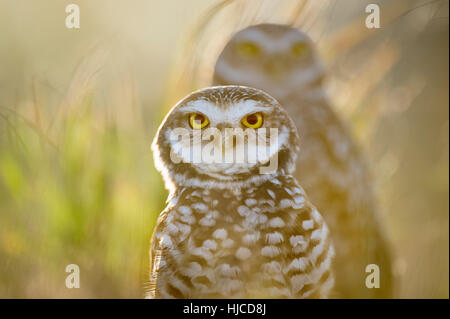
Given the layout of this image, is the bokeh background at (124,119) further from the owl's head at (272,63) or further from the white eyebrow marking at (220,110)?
the white eyebrow marking at (220,110)

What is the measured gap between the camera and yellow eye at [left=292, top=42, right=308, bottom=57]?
1.61 meters

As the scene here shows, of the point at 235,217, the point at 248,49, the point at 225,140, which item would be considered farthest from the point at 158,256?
the point at 248,49

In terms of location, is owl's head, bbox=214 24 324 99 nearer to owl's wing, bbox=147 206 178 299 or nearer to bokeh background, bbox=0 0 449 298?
bokeh background, bbox=0 0 449 298

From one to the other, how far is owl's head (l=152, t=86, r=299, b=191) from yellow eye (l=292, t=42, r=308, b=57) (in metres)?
0.69

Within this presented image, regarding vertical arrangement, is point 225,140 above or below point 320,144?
below

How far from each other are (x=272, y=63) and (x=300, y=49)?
0.11m

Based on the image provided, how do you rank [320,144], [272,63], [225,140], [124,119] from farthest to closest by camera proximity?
[272,63], [320,144], [124,119], [225,140]

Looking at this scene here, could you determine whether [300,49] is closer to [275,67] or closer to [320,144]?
[275,67]

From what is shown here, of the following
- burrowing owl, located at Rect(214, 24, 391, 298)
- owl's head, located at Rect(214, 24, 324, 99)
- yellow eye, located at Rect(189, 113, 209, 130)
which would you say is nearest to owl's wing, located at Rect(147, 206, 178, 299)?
yellow eye, located at Rect(189, 113, 209, 130)

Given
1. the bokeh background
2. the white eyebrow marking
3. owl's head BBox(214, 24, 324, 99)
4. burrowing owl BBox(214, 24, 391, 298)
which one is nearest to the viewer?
the white eyebrow marking

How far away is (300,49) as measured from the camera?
1628 millimetres

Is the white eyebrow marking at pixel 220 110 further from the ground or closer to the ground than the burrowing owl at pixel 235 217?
further from the ground

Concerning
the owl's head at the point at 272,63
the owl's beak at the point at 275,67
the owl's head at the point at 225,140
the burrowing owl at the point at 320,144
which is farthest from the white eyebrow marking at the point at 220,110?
the owl's beak at the point at 275,67

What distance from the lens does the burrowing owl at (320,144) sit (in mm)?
1456
